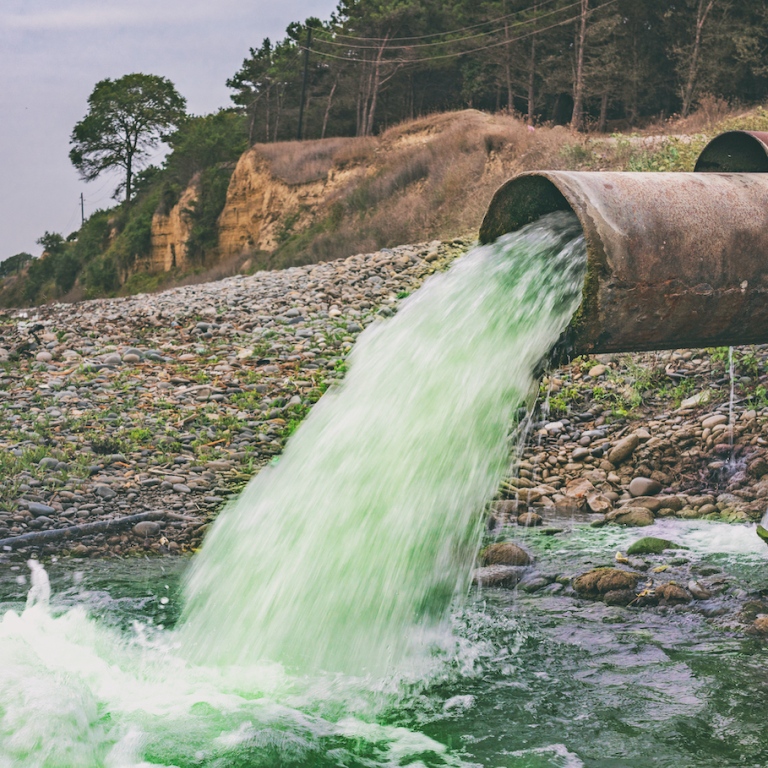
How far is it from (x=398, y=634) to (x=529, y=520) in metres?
2.89

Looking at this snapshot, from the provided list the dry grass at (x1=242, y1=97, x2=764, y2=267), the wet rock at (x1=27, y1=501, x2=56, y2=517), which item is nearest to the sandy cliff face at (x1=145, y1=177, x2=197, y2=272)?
the dry grass at (x1=242, y1=97, x2=764, y2=267)

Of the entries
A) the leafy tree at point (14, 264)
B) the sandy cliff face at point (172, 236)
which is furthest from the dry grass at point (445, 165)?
the leafy tree at point (14, 264)

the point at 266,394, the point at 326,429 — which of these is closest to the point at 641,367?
the point at 266,394

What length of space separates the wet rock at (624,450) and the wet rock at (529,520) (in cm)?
→ 117

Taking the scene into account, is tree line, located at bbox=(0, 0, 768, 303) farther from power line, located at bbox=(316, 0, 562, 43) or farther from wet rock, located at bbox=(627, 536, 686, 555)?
wet rock, located at bbox=(627, 536, 686, 555)

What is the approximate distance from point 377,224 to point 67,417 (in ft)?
40.0

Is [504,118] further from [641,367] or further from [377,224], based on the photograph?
[641,367]

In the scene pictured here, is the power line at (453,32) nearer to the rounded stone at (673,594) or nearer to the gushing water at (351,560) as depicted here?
the gushing water at (351,560)

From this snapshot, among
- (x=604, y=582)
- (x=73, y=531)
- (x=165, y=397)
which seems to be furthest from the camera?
(x=165, y=397)

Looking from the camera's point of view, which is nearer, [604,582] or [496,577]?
[604,582]

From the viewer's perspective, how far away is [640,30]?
90.6 feet

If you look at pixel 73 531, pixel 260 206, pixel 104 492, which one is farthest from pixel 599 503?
pixel 260 206

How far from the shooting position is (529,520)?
273 inches

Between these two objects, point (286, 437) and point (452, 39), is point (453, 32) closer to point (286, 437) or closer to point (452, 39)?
point (452, 39)
